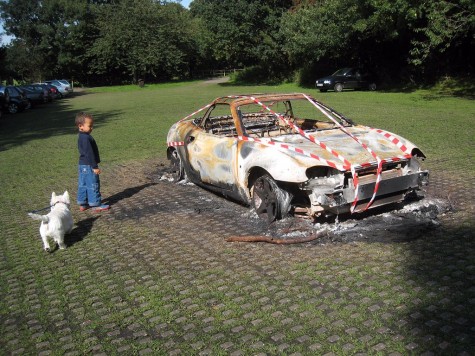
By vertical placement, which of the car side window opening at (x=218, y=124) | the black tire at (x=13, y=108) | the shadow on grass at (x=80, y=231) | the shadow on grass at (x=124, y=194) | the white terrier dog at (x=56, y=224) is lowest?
the shadow on grass at (x=80, y=231)

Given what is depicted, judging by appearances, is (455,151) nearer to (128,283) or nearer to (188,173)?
(188,173)

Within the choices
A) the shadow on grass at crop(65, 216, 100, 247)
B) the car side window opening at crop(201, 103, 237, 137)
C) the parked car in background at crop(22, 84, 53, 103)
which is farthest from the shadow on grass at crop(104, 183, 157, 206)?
→ the parked car in background at crop(22, 84, 53, 103)

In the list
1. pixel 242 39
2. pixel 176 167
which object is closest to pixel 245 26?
pixel 242 39

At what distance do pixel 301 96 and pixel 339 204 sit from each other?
8.56ft

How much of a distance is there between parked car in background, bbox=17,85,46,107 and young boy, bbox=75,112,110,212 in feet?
84.4

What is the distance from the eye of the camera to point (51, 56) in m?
61.1

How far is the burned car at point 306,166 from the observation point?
540 centimetres

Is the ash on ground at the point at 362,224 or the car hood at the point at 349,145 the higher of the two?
the car hood at the point at 349,145

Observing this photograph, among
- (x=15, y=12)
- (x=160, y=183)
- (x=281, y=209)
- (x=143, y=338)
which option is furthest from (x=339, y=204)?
(x=15, y=12)

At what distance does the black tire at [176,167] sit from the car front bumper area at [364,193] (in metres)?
3.47

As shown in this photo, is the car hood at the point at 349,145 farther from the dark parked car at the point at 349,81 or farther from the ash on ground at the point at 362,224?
the dark parked car at the point at 349,81

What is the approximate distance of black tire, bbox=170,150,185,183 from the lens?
8.43 m

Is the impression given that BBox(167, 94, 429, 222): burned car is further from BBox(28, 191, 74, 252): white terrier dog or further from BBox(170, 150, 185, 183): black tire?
BBox(28, 191, 74, 252): white terrier dog

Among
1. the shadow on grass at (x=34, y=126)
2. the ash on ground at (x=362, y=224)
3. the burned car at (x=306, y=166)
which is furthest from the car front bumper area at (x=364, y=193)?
the shadow on grass at (x=34, y=126)
